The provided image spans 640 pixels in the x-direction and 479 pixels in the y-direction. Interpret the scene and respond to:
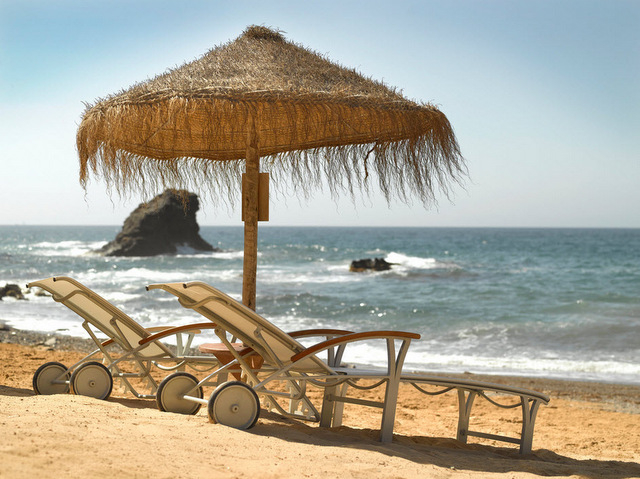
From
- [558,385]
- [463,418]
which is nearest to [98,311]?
[463,418]

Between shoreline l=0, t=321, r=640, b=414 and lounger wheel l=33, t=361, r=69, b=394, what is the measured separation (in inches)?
168

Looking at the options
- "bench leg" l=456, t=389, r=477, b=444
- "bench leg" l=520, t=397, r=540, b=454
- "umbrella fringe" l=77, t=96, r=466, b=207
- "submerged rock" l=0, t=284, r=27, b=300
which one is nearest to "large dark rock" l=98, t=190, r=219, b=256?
"submerged rock" l=0, t=284, r=27, b=300

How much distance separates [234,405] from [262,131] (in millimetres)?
2583

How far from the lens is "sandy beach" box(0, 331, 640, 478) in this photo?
245cm

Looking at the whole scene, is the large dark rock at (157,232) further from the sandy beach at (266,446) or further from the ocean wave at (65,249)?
the sandy beach at (266,446)

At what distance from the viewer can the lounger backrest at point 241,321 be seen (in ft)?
10.9

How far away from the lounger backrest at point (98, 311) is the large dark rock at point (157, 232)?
35016mm

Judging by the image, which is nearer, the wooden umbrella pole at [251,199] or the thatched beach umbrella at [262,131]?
the thatched beach umbrella at [262,131]

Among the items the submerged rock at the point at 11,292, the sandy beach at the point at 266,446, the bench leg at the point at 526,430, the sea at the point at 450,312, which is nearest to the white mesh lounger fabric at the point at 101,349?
the sandy beach at the point at 266,446

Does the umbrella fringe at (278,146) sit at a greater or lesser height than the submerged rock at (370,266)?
greater

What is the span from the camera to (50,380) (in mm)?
4355

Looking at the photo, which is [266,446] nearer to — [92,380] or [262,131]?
[92,380]

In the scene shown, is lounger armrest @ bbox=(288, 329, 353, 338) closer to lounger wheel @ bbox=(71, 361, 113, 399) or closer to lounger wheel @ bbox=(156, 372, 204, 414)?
lounger wheel @ bbox=(156, 372, 204, 414)

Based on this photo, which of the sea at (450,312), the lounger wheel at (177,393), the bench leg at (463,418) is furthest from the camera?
the sea at (450,312)
